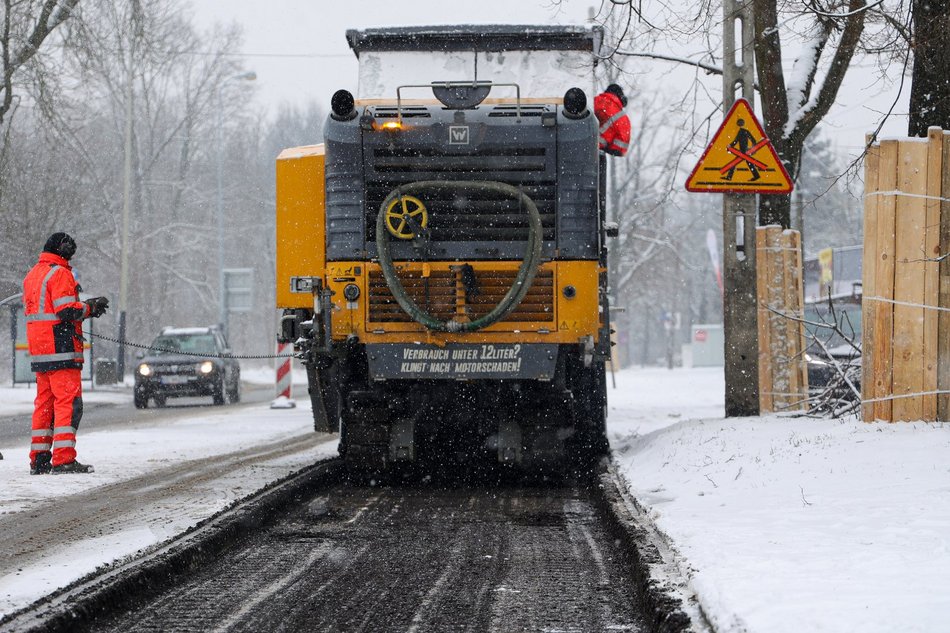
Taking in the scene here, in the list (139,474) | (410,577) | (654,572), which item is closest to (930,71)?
(654,572)

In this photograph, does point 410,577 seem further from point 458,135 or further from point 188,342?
point 188,342

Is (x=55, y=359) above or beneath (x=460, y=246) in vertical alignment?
beneath

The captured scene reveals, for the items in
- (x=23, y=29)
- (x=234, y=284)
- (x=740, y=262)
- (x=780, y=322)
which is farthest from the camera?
(x=234, y=284)

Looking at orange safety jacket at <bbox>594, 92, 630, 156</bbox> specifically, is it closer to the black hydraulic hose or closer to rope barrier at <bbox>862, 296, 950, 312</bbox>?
the black hydraulic hose

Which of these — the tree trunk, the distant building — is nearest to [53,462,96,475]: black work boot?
the tree trunk

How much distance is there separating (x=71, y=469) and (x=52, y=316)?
1290 mm

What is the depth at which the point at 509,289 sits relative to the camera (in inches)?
399

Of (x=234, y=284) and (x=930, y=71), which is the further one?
(x=234, y=284)

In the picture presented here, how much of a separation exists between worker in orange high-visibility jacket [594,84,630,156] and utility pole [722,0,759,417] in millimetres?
2617

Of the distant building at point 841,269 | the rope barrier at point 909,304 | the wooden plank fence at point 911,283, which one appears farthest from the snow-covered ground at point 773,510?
the distant building at point 841,269

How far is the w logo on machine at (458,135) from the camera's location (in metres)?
10.1

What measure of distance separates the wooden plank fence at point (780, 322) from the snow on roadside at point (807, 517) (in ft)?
5.88

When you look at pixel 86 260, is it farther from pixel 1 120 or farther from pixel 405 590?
pixel 405 590

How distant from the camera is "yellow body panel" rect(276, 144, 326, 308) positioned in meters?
10.8
